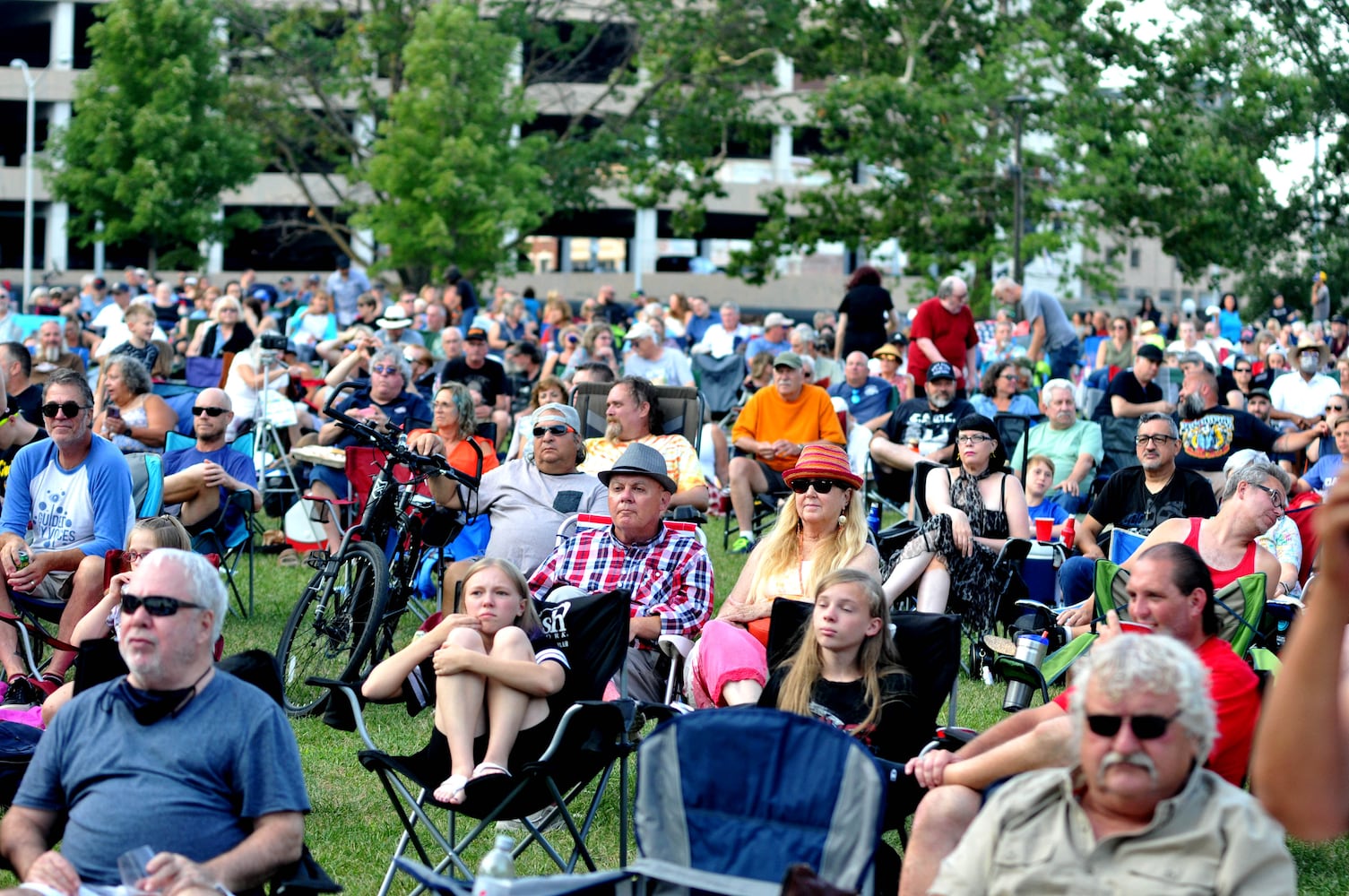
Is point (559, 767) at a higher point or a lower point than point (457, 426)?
lower

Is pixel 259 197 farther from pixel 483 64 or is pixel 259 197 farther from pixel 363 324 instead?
pixel 363 324

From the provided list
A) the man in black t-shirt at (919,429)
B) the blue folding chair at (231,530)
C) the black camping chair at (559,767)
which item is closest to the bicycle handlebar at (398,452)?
the blue folding chair at (231,530)

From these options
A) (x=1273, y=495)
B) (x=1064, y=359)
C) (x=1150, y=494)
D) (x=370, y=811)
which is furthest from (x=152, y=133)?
(x=1273, y=495)

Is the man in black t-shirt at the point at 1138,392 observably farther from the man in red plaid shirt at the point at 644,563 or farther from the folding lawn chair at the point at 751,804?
the folding lawn chair at the point at 751,804

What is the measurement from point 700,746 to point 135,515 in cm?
494

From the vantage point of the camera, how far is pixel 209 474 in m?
8.68

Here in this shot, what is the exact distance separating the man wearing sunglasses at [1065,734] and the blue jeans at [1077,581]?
9.71ft

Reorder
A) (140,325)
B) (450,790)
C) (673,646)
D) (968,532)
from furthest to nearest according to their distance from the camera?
(140,325)
(968,532)
(673,646)
(450,790)

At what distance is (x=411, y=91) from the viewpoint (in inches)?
1106

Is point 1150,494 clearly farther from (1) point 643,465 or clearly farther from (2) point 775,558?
(1) point 643,465

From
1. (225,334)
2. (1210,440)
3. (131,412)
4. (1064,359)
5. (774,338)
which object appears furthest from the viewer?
(1064,359)

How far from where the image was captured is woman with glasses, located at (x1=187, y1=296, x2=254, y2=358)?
14.9 metres

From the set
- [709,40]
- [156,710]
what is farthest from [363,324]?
[709,40]

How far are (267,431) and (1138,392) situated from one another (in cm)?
647
